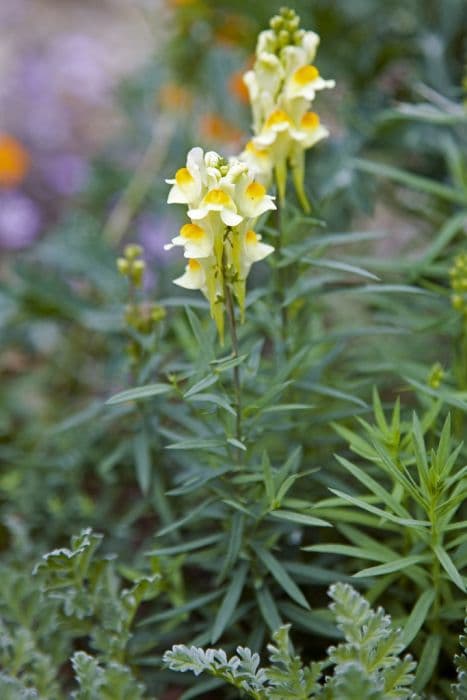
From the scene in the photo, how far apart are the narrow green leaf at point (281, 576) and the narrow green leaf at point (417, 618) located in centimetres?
14

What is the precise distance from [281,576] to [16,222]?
1.93 meters

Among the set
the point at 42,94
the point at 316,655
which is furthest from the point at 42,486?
the point at 42,94

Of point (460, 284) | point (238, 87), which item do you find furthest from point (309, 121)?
point (238, 87)

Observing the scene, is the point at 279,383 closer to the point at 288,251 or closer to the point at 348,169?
the point at 288,251

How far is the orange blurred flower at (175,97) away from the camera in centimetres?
247

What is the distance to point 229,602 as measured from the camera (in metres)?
1.17

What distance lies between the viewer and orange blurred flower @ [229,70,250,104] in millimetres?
2336

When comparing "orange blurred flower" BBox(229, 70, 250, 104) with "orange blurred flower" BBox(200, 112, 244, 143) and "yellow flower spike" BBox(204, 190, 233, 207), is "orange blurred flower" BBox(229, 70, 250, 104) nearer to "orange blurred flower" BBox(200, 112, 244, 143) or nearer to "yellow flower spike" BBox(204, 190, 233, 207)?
"orange blurred flower" BBox(200, 112, 244, 143)

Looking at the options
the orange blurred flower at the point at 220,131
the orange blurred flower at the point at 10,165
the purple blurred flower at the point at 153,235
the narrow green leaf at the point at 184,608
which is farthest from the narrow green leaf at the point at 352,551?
the orange blurred flower at the point at 10,165

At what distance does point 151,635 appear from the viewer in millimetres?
1322

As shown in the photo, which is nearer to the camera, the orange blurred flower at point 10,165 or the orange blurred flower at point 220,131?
the orange blurred flower at point 220,131

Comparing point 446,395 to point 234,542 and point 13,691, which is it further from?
point 13,691

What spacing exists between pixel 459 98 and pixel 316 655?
1.29m

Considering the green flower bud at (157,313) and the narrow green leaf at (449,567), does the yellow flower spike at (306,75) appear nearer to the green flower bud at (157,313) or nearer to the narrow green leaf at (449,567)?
the green flower bud at (157,313)
